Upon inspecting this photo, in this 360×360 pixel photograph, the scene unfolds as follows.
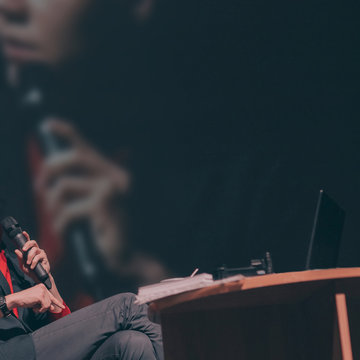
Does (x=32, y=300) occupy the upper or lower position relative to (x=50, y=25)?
lower

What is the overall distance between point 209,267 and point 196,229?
170 mm

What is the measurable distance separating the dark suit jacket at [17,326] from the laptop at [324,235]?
862mm

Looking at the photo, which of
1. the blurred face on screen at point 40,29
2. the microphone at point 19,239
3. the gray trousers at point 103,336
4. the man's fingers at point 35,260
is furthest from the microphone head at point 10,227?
the blurred face on screen at point 40,29

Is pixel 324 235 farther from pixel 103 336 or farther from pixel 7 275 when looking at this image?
pixel 7 275

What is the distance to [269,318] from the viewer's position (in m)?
1.44

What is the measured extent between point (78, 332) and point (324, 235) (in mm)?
798

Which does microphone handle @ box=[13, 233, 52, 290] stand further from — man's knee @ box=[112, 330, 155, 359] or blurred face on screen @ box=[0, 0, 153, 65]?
blurred face on screen @ box=[0, 0, 153, 65]

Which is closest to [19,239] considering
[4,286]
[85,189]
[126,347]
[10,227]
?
[10,227]

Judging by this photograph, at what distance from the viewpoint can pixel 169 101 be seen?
2.64 meters

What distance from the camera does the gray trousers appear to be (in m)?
1.76

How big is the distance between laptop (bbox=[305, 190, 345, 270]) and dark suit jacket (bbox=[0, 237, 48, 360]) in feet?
2.83

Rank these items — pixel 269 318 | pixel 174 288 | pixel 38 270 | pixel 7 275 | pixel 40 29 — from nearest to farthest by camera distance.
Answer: pixel 174 288, pixel 269 318, pixel 38 270, pixel 7 275, pixel 40 29

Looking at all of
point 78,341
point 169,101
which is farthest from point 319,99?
point 78,341

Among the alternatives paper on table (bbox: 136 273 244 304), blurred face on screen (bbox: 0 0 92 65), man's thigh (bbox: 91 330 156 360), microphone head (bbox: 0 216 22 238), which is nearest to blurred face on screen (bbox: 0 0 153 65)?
blurred face on screen (bbox: 0 0 92 65)
